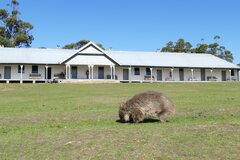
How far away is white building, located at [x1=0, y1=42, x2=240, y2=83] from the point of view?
150 feet

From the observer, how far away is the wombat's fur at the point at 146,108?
10.2 metres

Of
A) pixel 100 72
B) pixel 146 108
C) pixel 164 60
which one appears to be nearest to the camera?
pixel 146 108

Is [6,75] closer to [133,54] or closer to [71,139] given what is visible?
[133,54]

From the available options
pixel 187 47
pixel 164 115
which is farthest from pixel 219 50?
pixel 164 115

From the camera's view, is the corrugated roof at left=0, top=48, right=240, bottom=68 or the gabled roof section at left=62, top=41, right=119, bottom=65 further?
the corrugated roof at left=0, top=48, right=240, bottom=68

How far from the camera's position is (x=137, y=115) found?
1023 centimetres

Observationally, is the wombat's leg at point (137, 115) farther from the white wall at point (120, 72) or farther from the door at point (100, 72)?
the door at point (100, 72)

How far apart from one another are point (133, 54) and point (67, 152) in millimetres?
47536

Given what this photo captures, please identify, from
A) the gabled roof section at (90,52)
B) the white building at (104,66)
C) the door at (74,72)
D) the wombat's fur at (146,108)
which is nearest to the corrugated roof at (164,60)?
the white building at (104,66)

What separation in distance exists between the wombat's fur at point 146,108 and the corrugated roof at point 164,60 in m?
38.0

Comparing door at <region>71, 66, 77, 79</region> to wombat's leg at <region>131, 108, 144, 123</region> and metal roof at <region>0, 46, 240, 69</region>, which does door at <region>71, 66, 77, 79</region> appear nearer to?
metal roof at <region>0, 46, 240, 69</region>

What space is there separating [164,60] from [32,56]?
19243 millimetres

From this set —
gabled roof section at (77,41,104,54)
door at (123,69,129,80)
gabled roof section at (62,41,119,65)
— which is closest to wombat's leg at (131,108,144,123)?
gabled roof section at (62,41,119,65)

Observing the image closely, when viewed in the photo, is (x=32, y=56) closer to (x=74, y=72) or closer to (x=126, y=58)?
(x=74, y=72)
